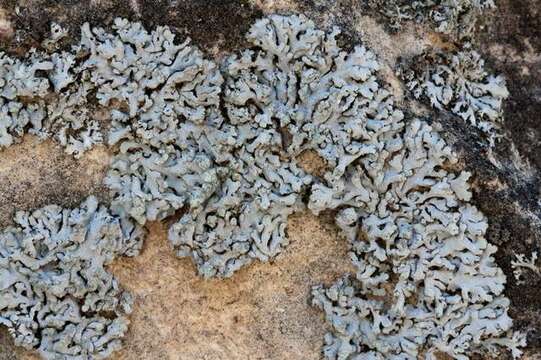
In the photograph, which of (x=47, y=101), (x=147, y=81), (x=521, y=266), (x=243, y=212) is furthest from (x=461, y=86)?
(x=47, y=101)

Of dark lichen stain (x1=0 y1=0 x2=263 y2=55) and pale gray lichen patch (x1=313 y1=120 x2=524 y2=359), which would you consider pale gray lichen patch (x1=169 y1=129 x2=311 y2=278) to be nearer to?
pale gray lichen patch (x1=313 y1=120 x2=524 y2=359)

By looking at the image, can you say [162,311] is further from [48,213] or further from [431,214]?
[431,214]

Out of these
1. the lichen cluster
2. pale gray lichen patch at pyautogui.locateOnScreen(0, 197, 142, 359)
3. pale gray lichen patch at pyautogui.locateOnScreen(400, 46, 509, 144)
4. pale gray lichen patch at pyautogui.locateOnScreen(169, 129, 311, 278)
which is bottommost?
pale gray lichen patch at pyautogui.locateOnScreen(0, 197, 142, 359)

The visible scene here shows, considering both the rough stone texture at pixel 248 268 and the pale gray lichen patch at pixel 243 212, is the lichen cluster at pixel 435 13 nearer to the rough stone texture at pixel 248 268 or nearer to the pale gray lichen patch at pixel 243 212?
the rough stone texture at pixel 248 268

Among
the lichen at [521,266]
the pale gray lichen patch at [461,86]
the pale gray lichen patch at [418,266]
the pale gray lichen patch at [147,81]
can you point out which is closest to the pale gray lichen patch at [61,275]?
the pale gray lichen patch at [147,81]

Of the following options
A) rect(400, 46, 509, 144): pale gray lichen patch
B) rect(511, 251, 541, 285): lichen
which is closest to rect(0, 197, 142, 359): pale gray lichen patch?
rect(400, 46, 509, 144): pale gray lichen patch

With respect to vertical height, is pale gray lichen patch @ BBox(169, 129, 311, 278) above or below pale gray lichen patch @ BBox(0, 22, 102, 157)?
below
